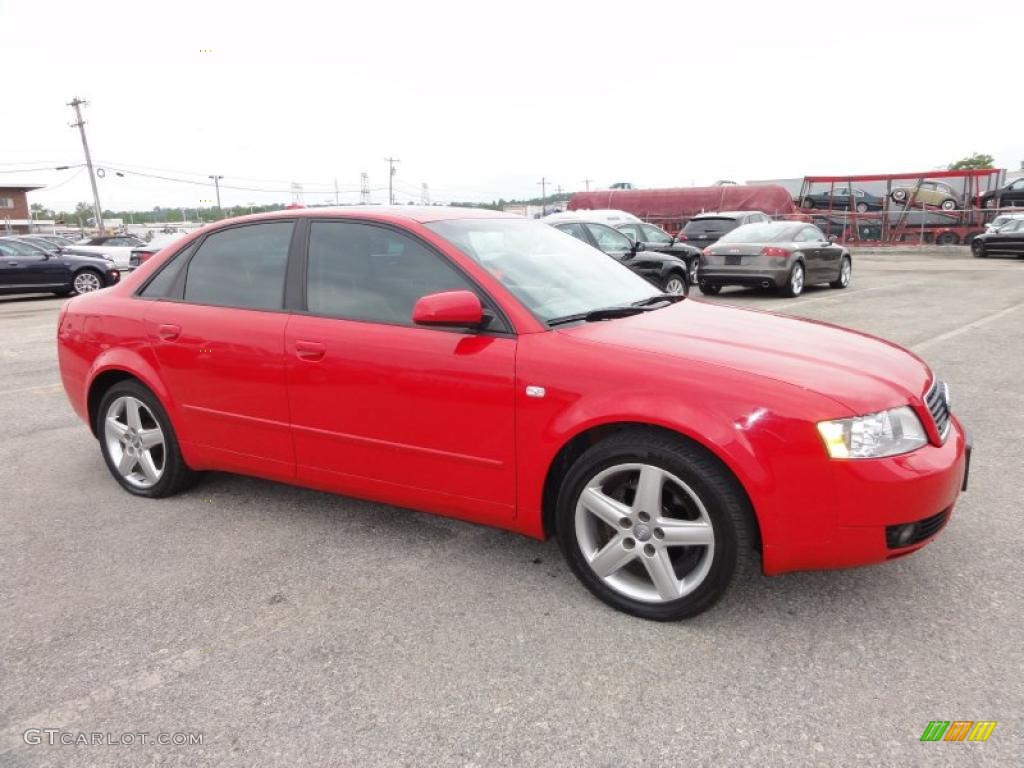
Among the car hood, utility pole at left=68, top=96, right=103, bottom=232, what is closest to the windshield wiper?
the car hood

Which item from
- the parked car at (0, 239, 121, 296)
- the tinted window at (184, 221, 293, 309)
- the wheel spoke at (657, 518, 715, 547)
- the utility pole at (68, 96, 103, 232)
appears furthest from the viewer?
the utility pole at (68, 96, 103, 232)

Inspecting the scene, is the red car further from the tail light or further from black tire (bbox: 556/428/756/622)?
the tail light

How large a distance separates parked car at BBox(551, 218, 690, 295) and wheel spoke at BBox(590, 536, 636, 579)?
930cm

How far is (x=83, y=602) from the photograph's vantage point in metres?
2.98

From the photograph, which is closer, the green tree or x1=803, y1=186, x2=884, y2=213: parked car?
x1=803, y1=186, x2=884, y2=213: parked car

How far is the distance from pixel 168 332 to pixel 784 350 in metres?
2.93

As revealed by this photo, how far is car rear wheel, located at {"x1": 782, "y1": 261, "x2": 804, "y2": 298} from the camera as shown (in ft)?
43.2

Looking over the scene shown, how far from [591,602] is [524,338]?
1.05 m

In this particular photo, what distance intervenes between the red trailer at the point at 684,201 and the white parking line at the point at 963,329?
20.8 m

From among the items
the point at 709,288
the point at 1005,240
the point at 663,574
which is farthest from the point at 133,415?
the point at 1005,240

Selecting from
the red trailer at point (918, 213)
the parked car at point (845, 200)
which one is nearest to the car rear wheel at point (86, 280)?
the red trailer at point (918, 213)

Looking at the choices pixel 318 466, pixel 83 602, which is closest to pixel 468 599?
pixel 318 466

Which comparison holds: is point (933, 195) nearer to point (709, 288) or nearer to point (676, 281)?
point (709, 288)

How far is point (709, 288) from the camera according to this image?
1381cm
